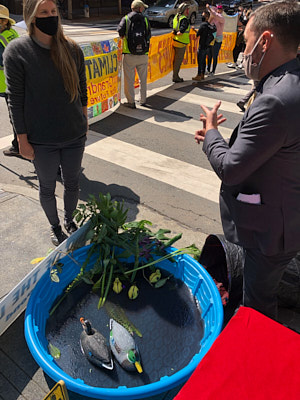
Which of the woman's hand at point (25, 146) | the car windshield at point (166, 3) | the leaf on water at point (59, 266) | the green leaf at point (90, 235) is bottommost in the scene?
the leaf on water at point (59, 266)

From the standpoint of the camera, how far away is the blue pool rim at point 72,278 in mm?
1979

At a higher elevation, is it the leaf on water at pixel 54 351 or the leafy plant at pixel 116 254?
the leafy plant at pixel 116 254

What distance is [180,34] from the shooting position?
9062 mm

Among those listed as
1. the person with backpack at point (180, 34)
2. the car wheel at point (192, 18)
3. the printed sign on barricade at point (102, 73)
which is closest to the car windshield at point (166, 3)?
the car wheel at point (192, 18)

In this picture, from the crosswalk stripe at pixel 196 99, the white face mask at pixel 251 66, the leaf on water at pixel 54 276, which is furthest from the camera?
the crosswalk stripe at pixel 196 99

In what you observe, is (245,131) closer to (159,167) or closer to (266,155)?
(266,155)

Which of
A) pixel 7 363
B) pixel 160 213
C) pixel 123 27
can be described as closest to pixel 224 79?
pixel 123 27

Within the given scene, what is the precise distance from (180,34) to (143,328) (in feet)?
27.4

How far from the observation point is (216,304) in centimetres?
252

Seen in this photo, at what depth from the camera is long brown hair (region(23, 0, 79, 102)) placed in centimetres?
252

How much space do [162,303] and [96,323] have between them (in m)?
0.53

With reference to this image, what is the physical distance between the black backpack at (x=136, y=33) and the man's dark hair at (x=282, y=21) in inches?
225

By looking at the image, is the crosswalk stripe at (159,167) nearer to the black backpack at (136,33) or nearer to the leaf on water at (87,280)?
the leaf on water at (87,280)

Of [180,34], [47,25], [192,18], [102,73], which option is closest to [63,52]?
[47,25]
